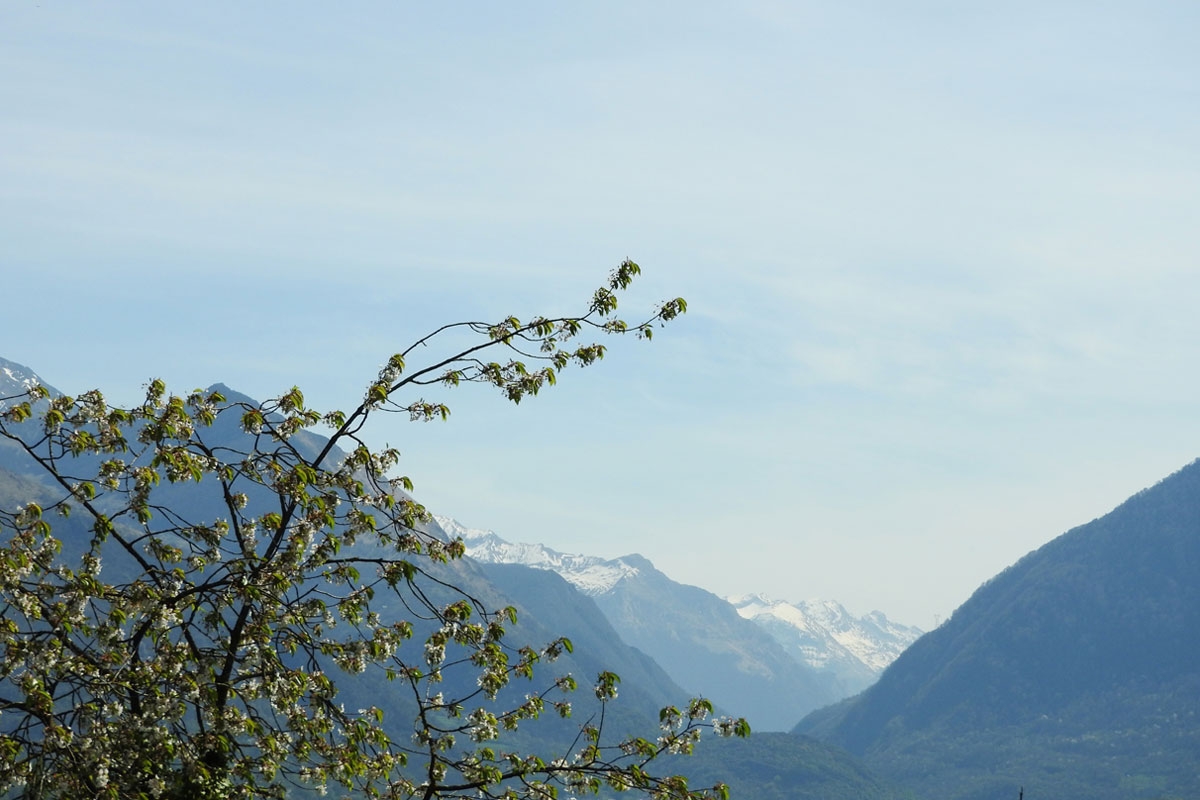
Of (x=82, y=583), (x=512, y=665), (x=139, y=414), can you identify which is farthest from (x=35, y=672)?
(x=512, y=665)

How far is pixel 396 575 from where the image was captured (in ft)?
56.2

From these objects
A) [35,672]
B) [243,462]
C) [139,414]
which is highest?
[139,414]

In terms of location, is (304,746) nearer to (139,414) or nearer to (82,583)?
(82,583)

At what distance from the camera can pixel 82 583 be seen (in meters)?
16.5

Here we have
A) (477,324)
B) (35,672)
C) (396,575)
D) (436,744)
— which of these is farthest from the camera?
(477,324)

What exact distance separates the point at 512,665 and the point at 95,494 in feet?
22.8

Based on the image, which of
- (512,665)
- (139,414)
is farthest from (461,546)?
(139,414)

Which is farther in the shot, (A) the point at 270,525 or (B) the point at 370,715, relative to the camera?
(B) the point at 370,715

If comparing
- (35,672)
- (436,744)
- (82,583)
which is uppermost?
(82,583)

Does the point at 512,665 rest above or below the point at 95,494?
below

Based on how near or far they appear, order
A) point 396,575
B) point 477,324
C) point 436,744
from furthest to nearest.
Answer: point 477,324
point 436,744
point 396,575

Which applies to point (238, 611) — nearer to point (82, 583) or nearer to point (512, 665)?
point (82, 583)

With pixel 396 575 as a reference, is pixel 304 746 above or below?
below

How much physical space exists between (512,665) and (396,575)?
3273 millimetres
